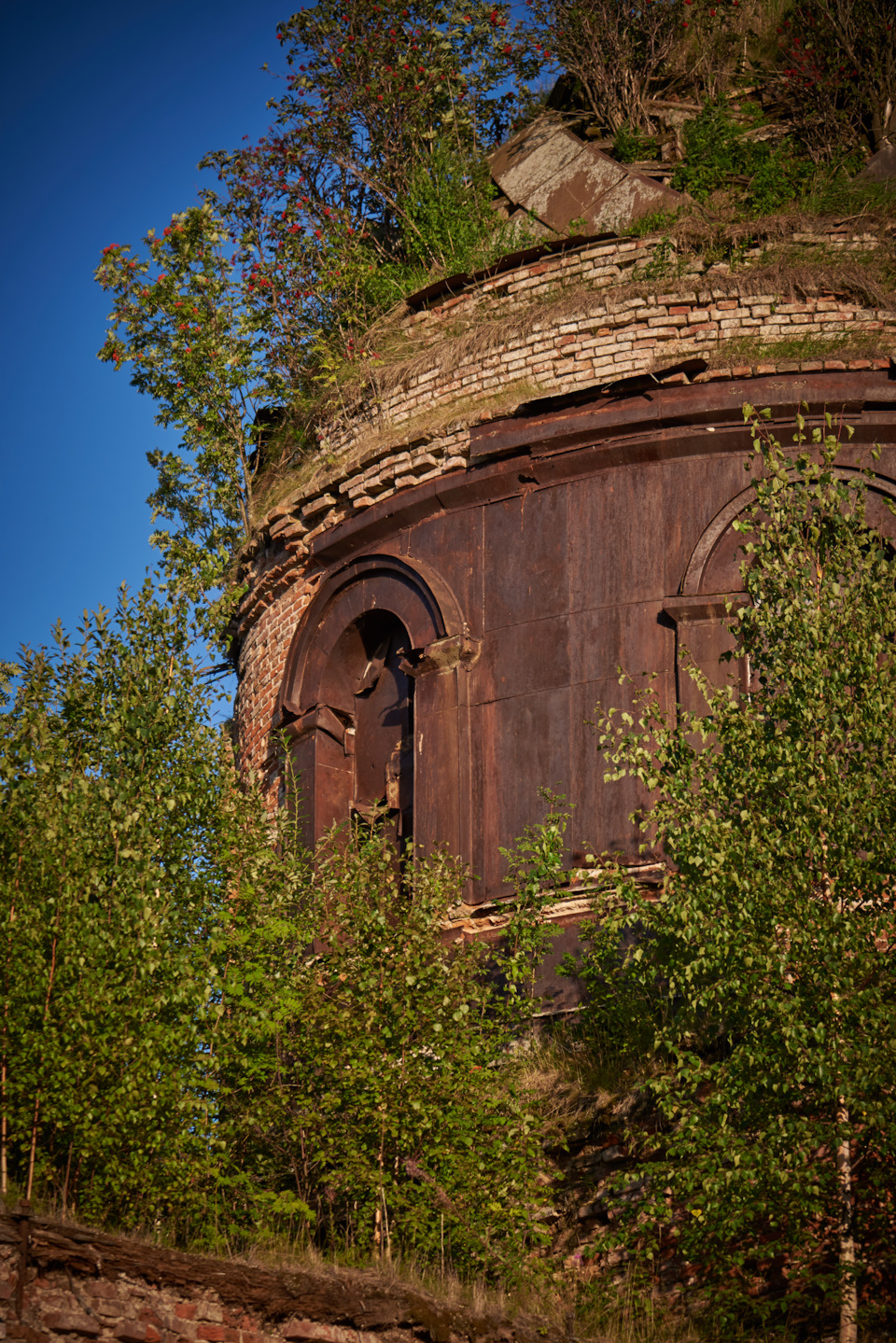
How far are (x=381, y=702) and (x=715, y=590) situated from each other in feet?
10.7

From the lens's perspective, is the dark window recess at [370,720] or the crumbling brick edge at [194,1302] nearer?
the crumbling brick edge at [194,1302]

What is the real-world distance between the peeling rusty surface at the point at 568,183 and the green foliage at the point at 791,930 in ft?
18.6

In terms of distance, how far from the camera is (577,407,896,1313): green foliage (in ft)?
19.7

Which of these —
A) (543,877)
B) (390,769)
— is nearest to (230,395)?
(390,769)

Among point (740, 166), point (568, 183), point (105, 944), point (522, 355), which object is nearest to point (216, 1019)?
point (105, 944)

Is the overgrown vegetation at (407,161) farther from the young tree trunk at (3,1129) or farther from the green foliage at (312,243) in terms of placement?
the young tree trunk at (3,1129)

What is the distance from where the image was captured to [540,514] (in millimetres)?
11047

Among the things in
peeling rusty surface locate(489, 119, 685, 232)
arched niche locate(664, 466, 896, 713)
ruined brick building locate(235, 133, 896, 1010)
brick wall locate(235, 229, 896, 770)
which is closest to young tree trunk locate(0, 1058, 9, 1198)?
ruined brick building locate(235, 133, 896, 1010)

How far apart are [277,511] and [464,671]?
9.30ft

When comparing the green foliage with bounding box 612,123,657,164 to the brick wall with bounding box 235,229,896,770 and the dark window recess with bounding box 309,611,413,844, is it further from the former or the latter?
the dark window recess with bounding box 309,611,413,844

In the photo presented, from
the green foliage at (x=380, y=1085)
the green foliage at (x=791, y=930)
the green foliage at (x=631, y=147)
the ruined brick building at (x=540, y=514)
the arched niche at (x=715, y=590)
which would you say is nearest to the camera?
the green foliage at (x=791, y=930)

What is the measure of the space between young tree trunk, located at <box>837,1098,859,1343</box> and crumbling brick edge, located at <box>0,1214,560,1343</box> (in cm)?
127

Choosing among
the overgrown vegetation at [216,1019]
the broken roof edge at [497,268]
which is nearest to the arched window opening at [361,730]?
the broken roof edge at [497,268]

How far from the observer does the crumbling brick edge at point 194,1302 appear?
5.02 metres
